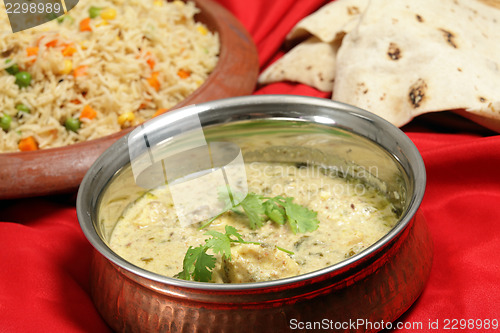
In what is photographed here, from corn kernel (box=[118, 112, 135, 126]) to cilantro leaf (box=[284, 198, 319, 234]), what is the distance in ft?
3.59

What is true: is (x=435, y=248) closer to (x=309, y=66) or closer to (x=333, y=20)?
(x=309, y=66)

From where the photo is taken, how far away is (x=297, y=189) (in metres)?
2.14

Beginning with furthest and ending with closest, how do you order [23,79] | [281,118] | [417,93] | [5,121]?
[23,79] < [5,121] < [417,93] < [281,118]

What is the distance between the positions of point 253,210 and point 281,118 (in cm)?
47

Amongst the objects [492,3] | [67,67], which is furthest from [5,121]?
[492,3]

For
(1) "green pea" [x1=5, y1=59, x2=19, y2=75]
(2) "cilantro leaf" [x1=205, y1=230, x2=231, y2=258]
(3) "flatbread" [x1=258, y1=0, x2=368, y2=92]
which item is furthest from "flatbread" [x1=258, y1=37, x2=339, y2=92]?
(2) "cilantro leaf" [x1=205, y1=230, x2=231, y2=258]

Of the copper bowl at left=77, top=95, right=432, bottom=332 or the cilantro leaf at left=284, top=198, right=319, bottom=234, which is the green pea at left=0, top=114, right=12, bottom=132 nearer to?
the copper bowl at left=77, top=95, right=432, bottom=332

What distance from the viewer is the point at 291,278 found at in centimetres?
139

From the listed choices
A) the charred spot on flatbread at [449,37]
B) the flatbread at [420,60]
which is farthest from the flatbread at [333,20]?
the charred spot on flatbread at [449,37]

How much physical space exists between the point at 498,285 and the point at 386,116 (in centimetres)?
94

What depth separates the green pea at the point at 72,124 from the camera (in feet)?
8.68

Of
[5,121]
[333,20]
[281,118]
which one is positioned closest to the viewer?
[281,118]

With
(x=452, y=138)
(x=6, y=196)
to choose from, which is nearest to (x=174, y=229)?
(x=6, y=196)

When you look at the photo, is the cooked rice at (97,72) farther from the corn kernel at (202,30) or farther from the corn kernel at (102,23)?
the corn kernel at (202,30)
